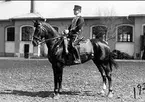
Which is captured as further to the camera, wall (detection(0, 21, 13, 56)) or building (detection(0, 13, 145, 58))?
wall (detection(0, 21, 13, 56))

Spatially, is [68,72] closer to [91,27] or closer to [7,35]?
[91,27]

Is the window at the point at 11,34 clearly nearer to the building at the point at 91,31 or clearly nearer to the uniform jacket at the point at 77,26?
the building at the point at 91,31

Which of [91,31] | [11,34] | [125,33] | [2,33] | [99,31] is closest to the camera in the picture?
[99,31]

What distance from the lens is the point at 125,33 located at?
3212 cm

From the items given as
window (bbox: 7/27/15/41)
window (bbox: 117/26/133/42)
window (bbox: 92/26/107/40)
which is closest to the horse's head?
window (bbox: 92/26/107/40)

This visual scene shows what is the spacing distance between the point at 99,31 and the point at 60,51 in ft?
77.9

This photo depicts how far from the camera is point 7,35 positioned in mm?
37875

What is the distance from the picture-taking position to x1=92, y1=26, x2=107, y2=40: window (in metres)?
31.1

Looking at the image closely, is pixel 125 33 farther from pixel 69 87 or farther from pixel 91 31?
pixel 69 87

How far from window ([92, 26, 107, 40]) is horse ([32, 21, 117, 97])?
22305mm

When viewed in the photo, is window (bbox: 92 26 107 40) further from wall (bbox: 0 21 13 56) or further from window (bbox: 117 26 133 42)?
wall (bbox: 0 21 13 56)

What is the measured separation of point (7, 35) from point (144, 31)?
1882 cm

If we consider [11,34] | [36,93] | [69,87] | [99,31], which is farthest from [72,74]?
[11,34]

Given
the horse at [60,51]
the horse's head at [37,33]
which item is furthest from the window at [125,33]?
the horse's head at [37,33]
